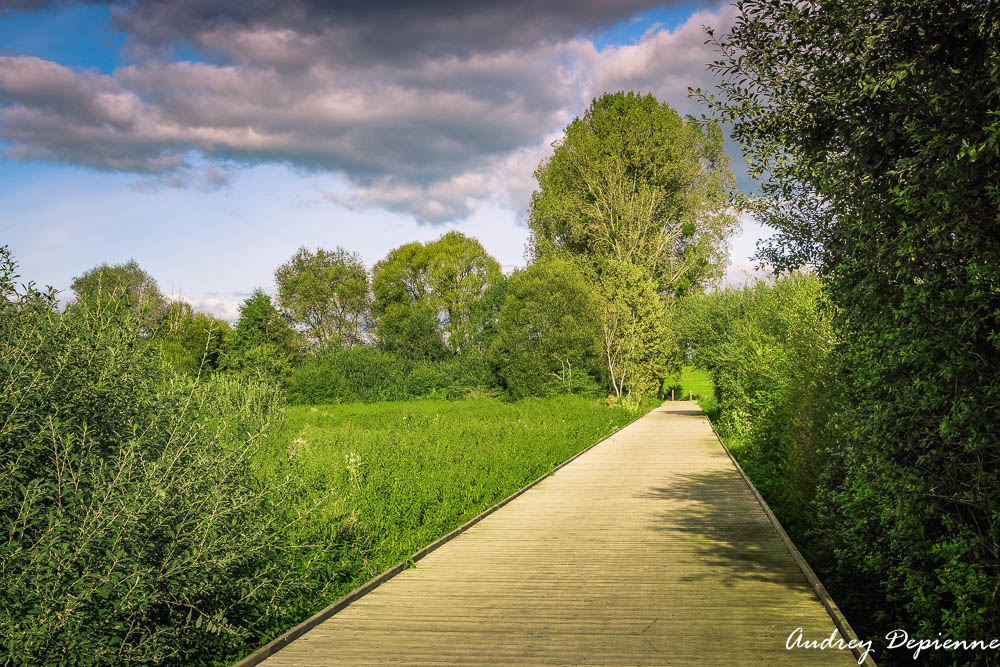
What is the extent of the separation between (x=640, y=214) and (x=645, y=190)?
1341 millimetres

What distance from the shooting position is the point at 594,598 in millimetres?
6531

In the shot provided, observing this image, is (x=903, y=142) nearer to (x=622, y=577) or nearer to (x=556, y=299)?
(x=622, y=577)

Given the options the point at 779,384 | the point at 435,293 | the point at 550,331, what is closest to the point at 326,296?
the point at 435,293

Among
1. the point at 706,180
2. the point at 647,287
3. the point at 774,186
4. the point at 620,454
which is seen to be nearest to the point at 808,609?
the point at 774,186

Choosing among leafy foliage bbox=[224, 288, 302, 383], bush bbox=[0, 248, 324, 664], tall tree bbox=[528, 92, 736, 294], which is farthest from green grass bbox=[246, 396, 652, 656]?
leafy foliage bbox=[224, 288, 302, 383]

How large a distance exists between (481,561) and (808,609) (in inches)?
135

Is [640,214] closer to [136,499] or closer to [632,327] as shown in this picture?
[632,327]

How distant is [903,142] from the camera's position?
210 inches

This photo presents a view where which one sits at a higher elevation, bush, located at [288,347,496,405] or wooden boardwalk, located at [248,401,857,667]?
bush, located at [288,347,496,405]

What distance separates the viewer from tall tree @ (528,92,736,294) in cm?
3797

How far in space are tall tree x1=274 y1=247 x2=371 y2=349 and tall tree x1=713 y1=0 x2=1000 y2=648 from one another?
184 ft

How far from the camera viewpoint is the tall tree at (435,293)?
57.4 metres

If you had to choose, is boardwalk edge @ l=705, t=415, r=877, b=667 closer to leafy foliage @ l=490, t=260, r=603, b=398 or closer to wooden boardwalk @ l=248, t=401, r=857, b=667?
wooden boardwalk @ l=248, t=401, r=857, b=667

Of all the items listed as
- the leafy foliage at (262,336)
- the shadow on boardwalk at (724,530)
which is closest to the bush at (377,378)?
the leafy foliage at (262,336)
